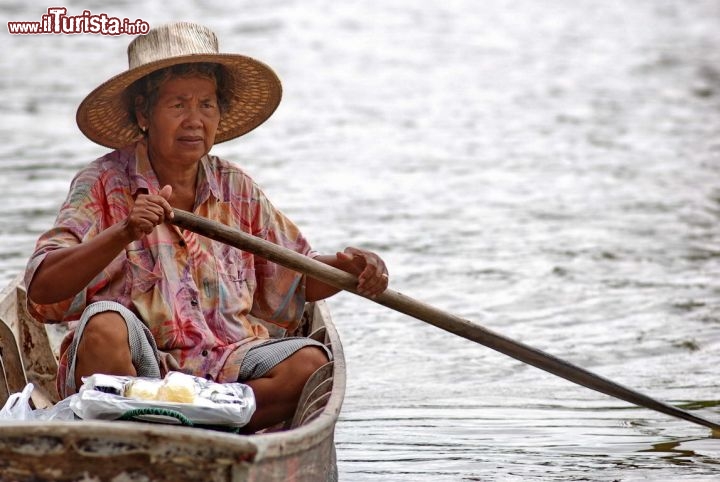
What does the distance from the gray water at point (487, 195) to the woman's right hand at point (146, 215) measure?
1239 mm

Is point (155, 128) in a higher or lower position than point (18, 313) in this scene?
higher

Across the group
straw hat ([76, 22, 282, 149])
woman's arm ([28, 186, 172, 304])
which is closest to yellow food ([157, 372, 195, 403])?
woman's arm ([28, 186, 172, 304])

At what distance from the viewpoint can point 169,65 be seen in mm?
3670

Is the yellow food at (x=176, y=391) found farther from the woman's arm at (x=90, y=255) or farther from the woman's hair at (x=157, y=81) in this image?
the woman's hair at (x=157, y=81)

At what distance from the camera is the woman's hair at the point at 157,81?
148 inches

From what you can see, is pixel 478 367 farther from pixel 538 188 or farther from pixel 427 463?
pixel 538 188

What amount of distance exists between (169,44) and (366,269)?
80 centimetres

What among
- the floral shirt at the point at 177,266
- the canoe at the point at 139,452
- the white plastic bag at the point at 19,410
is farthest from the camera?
the floral shirt at the point at 177,266

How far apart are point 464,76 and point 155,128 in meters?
11.3

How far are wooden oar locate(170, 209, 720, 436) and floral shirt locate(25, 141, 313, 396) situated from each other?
19cm

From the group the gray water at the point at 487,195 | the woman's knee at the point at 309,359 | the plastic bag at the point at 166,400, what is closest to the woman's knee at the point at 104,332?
the plastic bag at the point at 166,400

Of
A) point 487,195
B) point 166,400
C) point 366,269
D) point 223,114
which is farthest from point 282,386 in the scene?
point 487,195

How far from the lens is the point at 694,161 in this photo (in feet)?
34.5

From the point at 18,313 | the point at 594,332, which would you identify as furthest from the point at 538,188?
the point at 18,313
